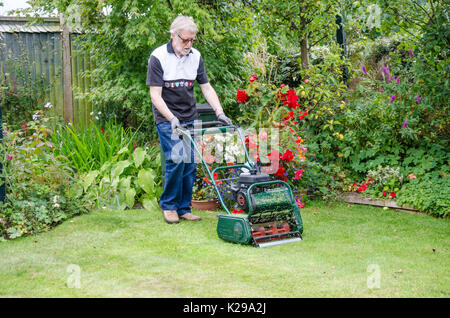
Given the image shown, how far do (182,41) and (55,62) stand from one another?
450 cm

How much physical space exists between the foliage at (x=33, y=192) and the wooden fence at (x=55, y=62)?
110 inches

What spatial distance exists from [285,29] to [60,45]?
3.81 meters

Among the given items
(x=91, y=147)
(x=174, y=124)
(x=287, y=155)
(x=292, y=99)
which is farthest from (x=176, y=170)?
(x=91, y=147)

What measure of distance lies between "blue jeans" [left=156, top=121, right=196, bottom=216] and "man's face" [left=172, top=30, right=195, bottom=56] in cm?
68

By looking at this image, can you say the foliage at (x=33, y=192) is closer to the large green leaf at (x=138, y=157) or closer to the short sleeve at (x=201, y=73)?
the large green leaf at (x=138, y=157)

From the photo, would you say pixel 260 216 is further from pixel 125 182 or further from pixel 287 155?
pixel 125 182

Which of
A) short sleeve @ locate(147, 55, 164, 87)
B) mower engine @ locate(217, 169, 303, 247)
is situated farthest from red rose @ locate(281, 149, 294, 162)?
short sleeve @ locate(147, 55, 164, 87)

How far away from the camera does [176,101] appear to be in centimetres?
491

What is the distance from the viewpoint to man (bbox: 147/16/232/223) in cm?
465

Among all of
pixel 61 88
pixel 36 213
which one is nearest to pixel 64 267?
pixel 36 213

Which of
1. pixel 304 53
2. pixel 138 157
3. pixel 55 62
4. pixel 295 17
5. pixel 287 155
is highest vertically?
pixel 295 17

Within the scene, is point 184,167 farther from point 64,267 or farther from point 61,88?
point 61,88

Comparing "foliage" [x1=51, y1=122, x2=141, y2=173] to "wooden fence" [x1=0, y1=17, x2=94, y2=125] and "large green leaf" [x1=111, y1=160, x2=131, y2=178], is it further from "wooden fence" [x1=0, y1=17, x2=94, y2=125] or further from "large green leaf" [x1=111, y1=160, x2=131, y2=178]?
"wooden fence" [x1=0, y1=17, x2=94, y2=125]

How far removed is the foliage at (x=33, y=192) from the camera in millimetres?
4668
